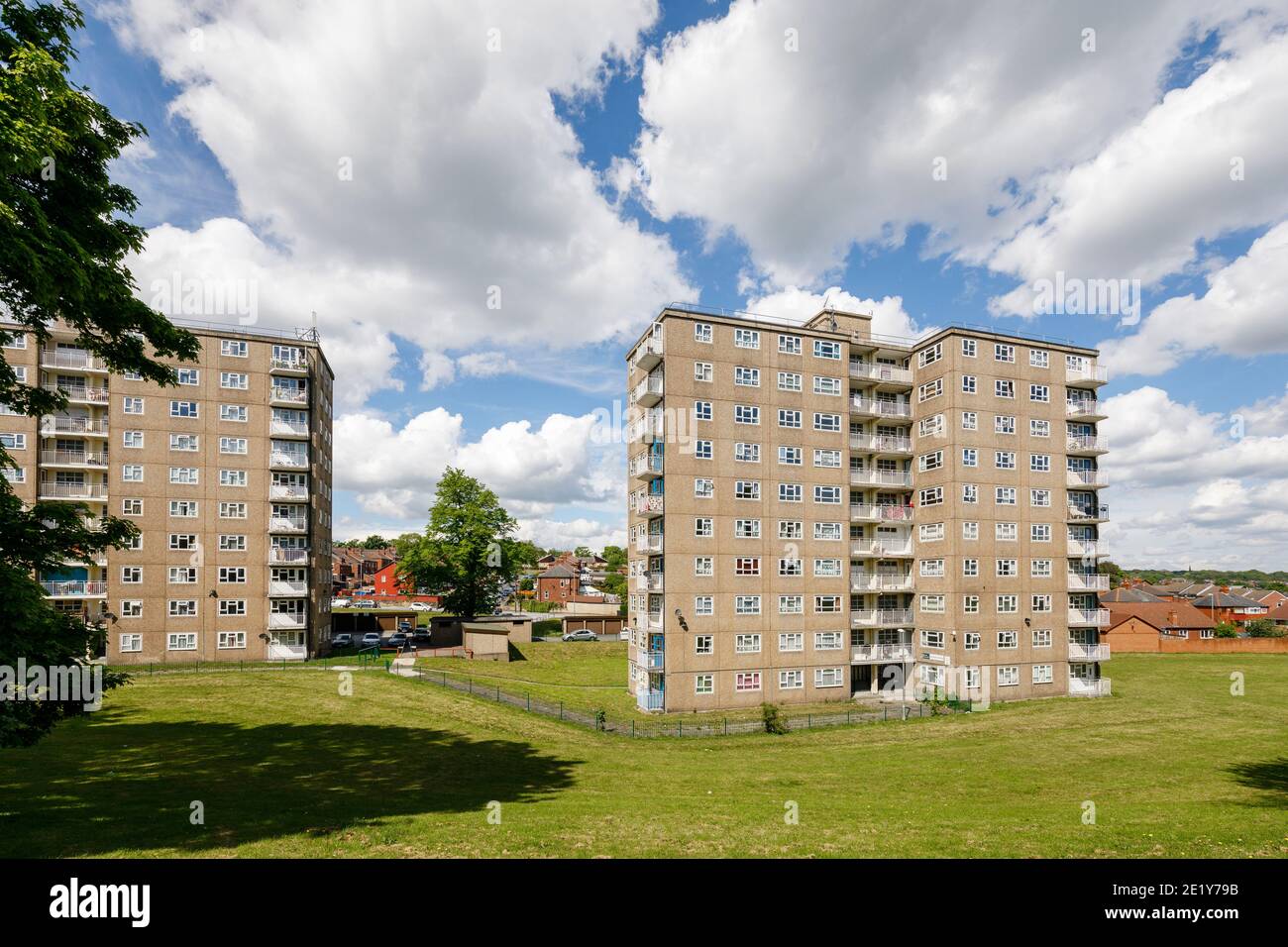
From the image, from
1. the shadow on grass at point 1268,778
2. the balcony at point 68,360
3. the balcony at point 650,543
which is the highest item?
the balcony at point 68,360

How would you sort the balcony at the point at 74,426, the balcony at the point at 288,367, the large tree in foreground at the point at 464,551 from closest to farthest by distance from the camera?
the balcony at the point at 74,426
the balcony at the point at 288,367
the large tree in foreground at the point at 464,551

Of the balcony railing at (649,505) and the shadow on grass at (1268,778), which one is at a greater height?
the balcony railing at (649,505)

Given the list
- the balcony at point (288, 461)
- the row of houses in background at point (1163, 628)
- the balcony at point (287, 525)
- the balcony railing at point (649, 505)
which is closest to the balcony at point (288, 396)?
the balcony at point (288, 461)

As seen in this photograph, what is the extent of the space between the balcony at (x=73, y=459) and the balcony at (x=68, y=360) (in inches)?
268

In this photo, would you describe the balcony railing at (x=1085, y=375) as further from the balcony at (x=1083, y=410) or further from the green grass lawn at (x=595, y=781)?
the green grass lawn at (x=595, y=781)

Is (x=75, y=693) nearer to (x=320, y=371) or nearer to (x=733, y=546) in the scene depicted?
(x=733, y=546)

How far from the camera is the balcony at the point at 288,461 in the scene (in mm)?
52781

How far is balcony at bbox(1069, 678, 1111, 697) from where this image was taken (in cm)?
4900

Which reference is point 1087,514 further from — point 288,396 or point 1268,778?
point 288,396

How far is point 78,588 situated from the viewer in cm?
4762

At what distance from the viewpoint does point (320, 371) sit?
193ft

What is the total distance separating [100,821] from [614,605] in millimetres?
79201

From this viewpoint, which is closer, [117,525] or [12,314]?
[12,314]
